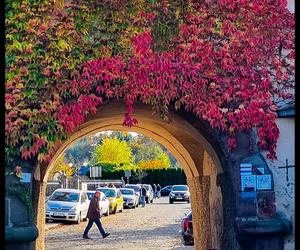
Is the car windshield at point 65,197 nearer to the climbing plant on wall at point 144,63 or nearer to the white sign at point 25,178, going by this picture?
the climbing plant on wall at point 144,63

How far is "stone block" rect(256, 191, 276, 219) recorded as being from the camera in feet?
32.6

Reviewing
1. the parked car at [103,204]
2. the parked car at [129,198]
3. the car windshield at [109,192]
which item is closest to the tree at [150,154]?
the parked car at [129,198]

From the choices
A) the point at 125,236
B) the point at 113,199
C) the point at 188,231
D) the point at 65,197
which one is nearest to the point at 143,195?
the point at 113,199

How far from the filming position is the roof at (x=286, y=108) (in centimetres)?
988

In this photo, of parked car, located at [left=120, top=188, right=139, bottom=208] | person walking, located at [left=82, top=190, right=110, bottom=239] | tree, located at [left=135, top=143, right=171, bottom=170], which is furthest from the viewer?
tree, located at [left=135, top=143, right=171, bottom=170]

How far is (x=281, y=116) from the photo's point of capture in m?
9.96

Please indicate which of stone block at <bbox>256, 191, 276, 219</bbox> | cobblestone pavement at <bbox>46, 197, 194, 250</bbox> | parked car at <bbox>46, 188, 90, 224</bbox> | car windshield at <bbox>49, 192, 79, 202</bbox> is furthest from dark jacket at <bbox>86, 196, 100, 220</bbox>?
stone block at <bbox>256, 191, 276, 219</bbox>

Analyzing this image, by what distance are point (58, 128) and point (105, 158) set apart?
68000 millimetres

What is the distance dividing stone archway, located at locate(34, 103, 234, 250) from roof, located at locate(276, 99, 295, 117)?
4.60ft

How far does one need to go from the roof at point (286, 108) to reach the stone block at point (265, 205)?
121 cm

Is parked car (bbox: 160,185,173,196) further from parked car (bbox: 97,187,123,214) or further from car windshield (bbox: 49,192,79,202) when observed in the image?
car windshield (bbox: 49,192,79,202)

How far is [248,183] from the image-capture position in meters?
10.0

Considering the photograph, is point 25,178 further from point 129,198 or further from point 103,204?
point 129,198

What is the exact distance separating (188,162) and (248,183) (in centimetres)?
520
